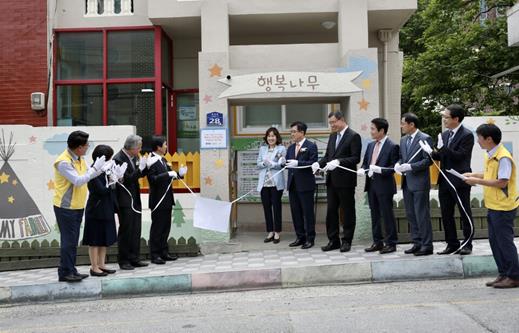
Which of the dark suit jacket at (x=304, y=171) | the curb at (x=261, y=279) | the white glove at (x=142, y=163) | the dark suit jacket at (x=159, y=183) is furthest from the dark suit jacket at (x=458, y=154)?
the white glove at (x=142, y=163)

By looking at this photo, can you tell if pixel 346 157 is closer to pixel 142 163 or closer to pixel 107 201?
pixel 142 163

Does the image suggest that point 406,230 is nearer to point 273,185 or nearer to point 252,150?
point 273,185

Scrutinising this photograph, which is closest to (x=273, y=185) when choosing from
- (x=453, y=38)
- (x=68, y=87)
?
(x=68, y=87)

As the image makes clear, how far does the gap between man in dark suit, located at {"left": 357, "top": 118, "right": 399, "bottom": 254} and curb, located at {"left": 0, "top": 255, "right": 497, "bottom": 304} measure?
3.04 ft

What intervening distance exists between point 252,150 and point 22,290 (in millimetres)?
5749

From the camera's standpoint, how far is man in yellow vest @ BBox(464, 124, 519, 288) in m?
5.83

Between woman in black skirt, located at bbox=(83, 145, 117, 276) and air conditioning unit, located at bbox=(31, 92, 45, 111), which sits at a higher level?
air conditioning unit, located at bbox=(31, 92, 45, 111)

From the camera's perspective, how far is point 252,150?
11.3m

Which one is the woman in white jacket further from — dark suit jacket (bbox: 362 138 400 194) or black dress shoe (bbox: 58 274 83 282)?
black dress shoe (bbox: 58 274 83 282)

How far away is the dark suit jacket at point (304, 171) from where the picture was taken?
8.43m

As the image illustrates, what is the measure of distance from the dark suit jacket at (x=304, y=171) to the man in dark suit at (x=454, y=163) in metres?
2.04

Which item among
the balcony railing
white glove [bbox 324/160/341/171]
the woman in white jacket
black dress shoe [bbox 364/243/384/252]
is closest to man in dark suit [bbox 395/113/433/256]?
black dress shoe [bbox 364/243/384/252]

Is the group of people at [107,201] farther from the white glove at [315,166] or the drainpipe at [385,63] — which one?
the drainpipe at [385,63]

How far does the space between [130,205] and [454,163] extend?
4510 mm
